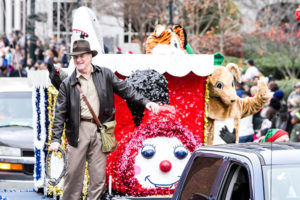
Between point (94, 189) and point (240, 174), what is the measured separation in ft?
8.67

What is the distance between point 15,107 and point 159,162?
4611 mm

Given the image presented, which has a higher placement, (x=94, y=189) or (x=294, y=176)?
(x=294, y=176)

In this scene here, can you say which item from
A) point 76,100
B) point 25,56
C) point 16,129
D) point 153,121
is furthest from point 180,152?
point 25,56

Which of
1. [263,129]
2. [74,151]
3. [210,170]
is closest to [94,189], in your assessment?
[74,151]

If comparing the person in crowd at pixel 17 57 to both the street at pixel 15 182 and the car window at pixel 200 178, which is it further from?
the car window at pixel 200 178

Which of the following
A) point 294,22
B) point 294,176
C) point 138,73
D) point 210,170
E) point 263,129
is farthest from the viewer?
point 294,22

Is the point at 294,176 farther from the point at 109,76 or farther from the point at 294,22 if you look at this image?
the point at 294,22

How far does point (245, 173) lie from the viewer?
4.08 m

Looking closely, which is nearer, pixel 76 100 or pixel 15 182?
pixel 76 100

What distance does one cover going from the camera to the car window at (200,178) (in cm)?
444

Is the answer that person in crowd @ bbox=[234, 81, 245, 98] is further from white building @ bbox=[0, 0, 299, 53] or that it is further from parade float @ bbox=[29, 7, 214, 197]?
parade float @ bbox=[29, 7, 214, 197]

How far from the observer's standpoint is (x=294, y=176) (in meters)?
3.97

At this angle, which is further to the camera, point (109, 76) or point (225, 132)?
point (225, 132)

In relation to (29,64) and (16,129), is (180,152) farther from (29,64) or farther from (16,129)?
(29,64)
